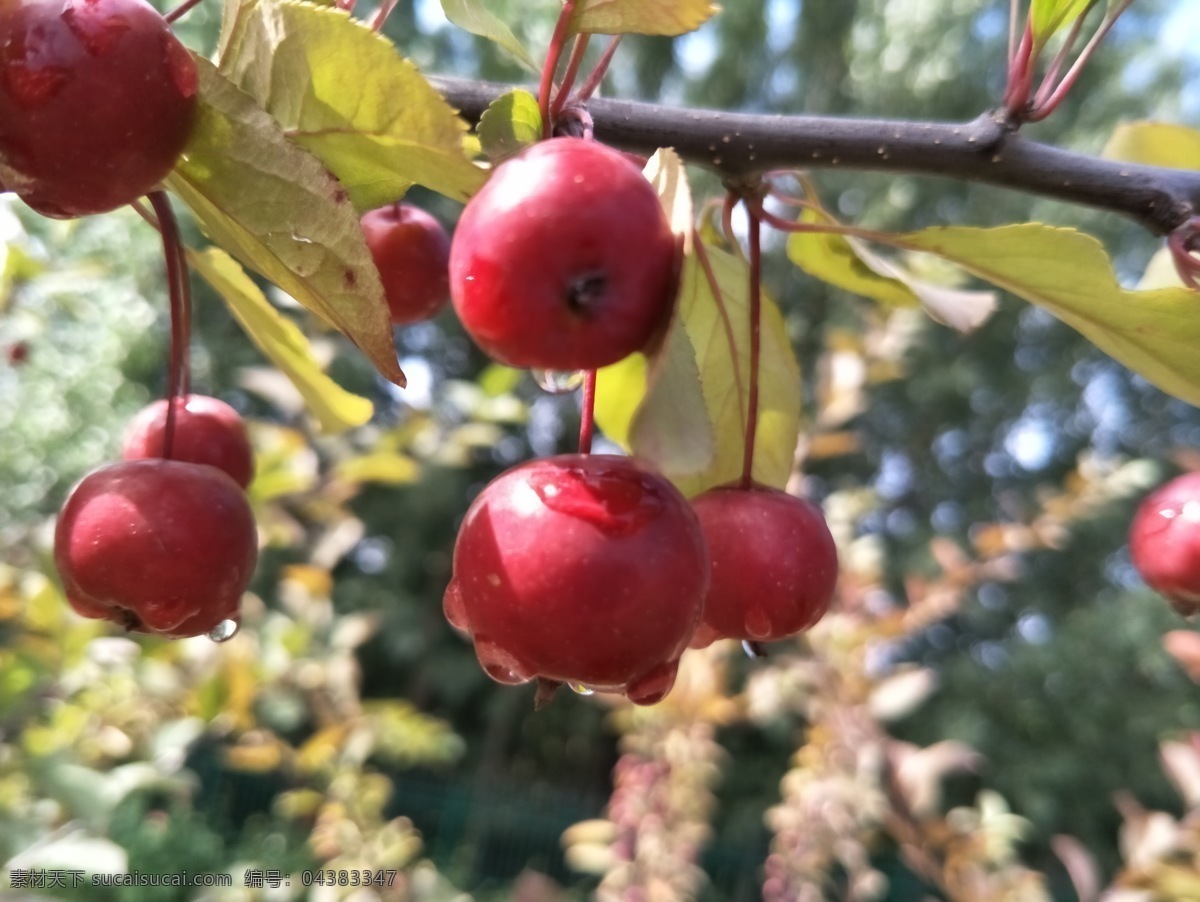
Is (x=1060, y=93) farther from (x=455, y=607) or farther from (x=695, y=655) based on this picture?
(x=695, y=655)

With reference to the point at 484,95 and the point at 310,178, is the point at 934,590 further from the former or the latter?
the point at 310,178

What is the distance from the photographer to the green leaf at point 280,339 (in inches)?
23.8

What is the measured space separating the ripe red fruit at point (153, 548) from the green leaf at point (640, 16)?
0.31m

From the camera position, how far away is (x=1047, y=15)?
58 centimetres

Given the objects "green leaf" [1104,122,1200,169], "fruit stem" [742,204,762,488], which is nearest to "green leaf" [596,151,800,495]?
"fruit stem" [742,204,762,488]

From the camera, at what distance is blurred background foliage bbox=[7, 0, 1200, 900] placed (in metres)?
1.47

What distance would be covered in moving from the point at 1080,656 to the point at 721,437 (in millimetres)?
5770

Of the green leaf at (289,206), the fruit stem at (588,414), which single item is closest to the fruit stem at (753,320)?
the fruit stem at (588,414)

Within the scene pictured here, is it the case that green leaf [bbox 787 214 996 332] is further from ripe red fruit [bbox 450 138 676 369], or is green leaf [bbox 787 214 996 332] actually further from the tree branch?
ripe red fruit [bbox 450 138 676 369]

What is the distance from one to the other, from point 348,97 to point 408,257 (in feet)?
0.87

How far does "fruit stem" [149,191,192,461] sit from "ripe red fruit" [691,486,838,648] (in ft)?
1.11

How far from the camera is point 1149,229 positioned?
58 centimetres

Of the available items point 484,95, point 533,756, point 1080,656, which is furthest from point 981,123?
point 533,756

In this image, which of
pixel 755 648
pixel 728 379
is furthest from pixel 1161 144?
pixel 755 648
